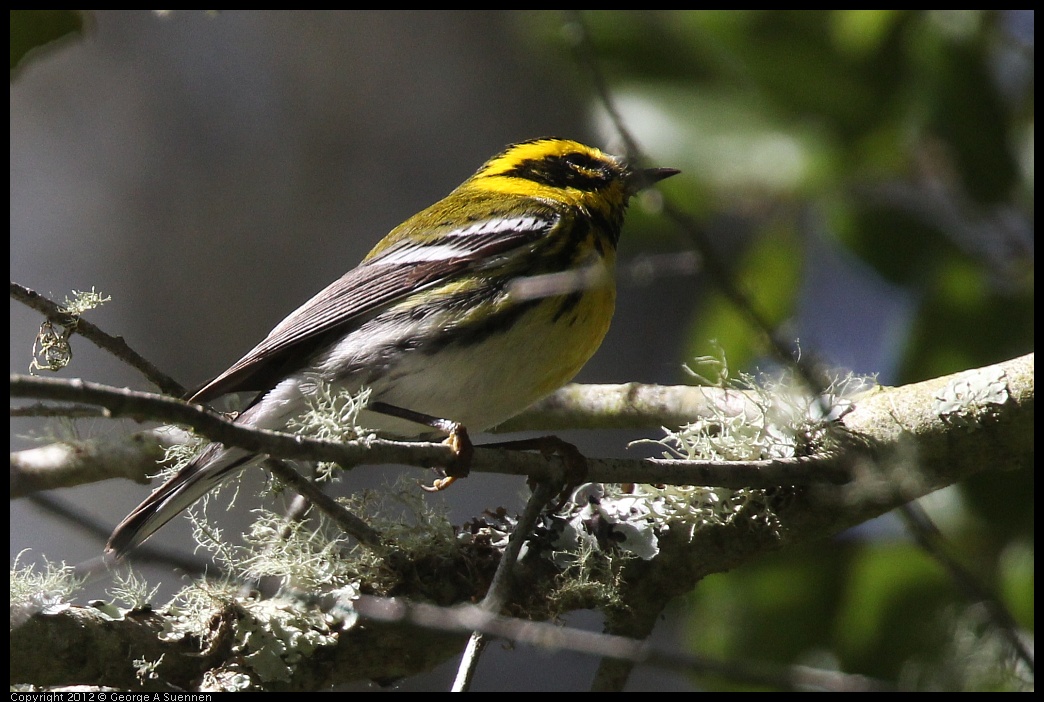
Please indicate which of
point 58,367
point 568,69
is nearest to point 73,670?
point 58,367

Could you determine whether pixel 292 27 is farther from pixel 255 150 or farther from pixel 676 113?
pixel 676 113

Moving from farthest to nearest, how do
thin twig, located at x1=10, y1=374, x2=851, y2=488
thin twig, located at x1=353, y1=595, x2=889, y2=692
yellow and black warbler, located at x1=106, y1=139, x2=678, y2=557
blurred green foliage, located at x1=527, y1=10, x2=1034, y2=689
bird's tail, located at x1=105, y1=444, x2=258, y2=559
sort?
blurred green foliage, located at x1=527, y1=10, x2=1034, y2=689 → yellow and black warbler, located at x1=106, y1=139, x2=678, y2=557 → bird's tail, located at x1=105, y1=444, x2=258, y2=559 → thin twig, located at x1=10, y1=374, x2=851, y2=488 → thin twig, located at x1=353, y1=595, x2=889, y2=692

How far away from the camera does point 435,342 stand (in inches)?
111

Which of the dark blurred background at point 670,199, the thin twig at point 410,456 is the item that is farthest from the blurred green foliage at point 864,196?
the thin twig at point 410,456

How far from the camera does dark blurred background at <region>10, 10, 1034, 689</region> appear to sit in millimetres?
2984

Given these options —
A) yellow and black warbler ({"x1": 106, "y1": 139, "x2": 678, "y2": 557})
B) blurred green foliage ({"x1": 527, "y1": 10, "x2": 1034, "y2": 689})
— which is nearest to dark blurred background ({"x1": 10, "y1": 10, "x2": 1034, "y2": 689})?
blurred green foliage ({"x1": 527, "y1": 10, "x2": 1034, "y2": 689})

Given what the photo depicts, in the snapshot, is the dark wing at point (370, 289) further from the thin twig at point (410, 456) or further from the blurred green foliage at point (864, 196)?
the thin twig at point (410, 456)

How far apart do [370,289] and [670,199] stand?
0.99m

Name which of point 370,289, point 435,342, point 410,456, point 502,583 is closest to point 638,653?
point 410,456

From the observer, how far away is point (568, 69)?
386 cm

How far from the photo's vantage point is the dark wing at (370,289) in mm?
2820

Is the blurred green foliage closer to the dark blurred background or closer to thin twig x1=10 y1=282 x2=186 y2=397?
the dark blurred background

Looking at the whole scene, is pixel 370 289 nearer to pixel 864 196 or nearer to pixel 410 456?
pixel 410 456

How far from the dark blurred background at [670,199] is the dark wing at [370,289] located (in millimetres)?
480
